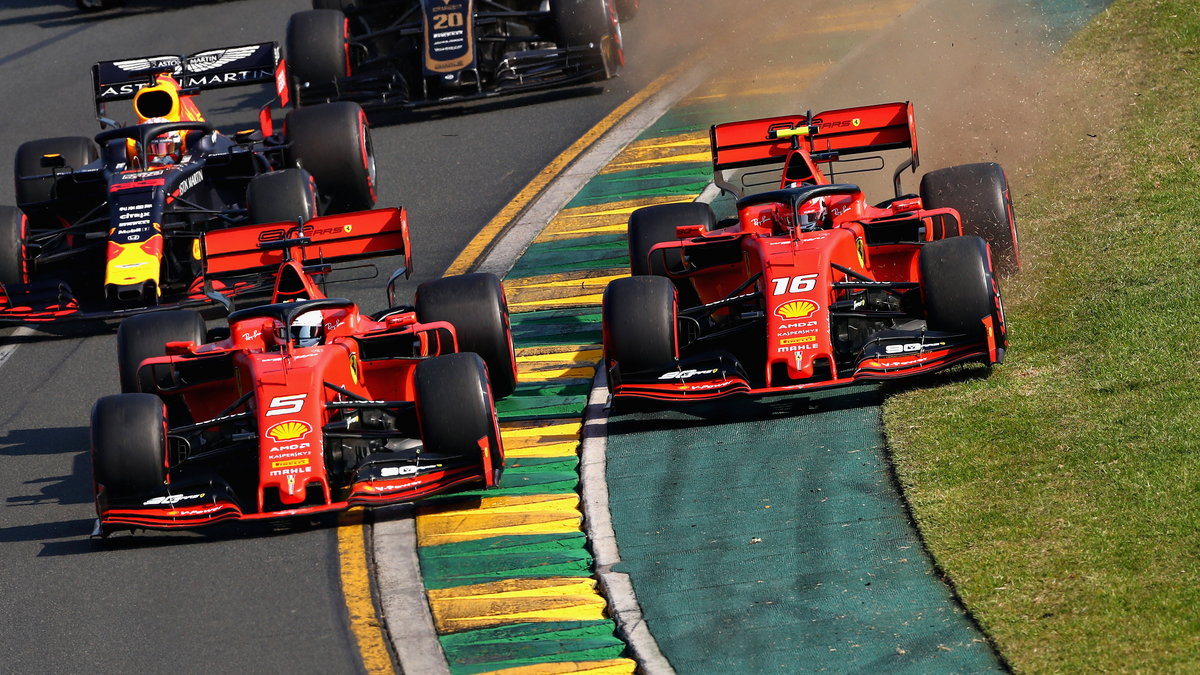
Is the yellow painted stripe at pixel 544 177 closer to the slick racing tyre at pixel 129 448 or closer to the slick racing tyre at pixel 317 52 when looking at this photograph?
the slick racing tyre at pixel 317 52

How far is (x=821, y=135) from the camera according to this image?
13.5m

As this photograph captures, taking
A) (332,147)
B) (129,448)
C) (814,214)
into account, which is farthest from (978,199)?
(332,147)

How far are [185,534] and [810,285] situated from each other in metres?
4.29

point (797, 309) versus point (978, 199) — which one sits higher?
point (978, 199)

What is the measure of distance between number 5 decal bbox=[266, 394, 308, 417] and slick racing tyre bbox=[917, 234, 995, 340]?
159 inches

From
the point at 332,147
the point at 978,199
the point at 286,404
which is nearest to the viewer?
the point at 286,404

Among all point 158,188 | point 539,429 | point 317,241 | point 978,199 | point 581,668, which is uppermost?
point 158,188

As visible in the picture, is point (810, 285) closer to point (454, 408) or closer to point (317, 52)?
point (454, 408)

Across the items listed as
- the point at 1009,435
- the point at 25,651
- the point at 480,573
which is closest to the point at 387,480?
A: the point at 480,573

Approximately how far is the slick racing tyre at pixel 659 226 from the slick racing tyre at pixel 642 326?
1.36m

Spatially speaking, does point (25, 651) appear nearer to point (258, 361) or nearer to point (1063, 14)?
point (258, 361)

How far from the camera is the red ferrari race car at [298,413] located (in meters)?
10.2

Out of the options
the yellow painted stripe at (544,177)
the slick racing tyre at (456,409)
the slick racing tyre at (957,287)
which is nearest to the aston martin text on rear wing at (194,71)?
the yellow painted stripe at (544,177)

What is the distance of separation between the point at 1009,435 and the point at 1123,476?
3.26ft
